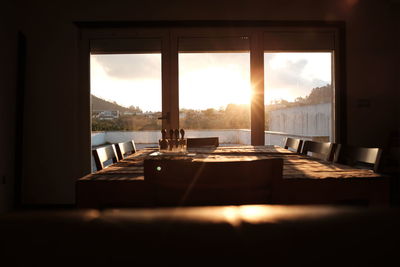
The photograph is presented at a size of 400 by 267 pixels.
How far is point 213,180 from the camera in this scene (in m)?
0.89

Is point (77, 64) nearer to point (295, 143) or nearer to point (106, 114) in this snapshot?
point (106, 114)

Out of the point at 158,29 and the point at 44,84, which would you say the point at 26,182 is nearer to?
the point at 44,84

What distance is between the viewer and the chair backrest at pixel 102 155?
1.62 metres

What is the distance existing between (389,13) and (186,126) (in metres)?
2.96

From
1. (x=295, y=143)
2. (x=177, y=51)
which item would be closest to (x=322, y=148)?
(x=295, y=143)

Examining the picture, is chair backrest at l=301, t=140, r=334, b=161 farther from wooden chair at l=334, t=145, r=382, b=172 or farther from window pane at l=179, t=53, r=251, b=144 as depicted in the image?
window pane at l=179, t=53, r=251, b=144

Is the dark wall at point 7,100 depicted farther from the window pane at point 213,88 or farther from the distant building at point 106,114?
the window pane at point 213,88

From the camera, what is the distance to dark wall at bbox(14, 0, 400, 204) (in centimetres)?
363

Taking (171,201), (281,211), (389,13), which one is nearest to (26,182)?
(171,201)

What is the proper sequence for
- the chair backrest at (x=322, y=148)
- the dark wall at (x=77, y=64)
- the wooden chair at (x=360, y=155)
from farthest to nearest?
the dark wall at (x=77, y=64) → the chair backrest at (x=322, y=148) → the wooden chair at (x=360, y=155)

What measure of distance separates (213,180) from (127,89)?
318cm

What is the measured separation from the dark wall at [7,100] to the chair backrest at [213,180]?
3.21m

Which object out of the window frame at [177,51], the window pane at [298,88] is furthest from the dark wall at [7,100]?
the window pane at [298,88]

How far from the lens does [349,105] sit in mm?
3734
